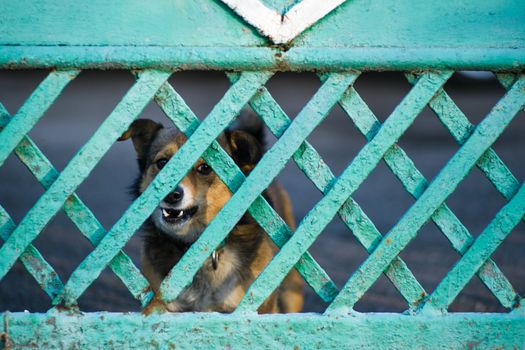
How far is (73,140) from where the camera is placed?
366 inches

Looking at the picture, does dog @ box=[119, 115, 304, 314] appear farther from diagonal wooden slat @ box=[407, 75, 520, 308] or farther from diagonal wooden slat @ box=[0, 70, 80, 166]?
diagonal wooden slat @ box=[407, 75, 520, 308]

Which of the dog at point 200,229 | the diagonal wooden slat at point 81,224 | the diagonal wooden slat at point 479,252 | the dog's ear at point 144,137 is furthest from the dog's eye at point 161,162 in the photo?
the diagonal wooden slat at point 479,252

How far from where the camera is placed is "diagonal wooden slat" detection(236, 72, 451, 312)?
2.34 metres

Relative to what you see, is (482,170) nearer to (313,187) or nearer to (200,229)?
(200,229)

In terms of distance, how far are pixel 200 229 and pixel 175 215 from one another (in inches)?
11.2

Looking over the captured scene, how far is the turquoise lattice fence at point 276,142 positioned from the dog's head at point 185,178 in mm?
802

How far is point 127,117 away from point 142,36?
1.00 ft

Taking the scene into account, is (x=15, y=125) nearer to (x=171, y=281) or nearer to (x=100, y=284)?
(x=171, y=281)

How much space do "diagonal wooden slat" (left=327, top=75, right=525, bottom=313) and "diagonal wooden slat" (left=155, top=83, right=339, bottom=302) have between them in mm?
108

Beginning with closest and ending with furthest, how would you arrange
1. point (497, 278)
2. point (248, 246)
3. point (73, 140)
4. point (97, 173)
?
point (497, 278), point (248, 246), point (97, 173), point (73, 140)

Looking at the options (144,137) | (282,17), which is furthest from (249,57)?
(144,137)

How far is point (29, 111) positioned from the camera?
234 cm

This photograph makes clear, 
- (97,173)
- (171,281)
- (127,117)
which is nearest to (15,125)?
(127,117)

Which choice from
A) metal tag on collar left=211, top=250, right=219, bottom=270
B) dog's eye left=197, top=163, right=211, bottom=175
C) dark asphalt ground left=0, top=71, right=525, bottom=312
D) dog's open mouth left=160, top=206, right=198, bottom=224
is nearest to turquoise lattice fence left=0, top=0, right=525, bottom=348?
metal tag on collar left=211, top=250, right=219, bottom=270
